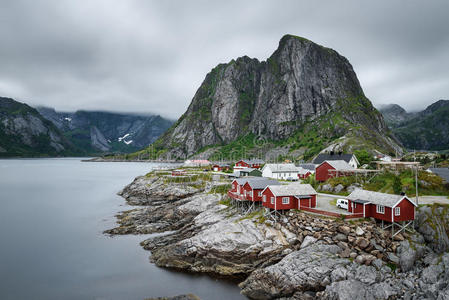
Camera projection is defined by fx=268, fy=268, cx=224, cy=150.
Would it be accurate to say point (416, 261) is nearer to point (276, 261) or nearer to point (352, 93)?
point (276, 261)

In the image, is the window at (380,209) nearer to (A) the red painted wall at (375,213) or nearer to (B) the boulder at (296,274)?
(A) the red painted wall at (375,213)

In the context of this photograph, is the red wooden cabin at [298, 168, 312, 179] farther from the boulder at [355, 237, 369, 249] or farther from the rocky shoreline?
the boulder at [355, 237, 369, 249]

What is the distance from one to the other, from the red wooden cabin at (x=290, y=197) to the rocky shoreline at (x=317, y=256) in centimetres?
168

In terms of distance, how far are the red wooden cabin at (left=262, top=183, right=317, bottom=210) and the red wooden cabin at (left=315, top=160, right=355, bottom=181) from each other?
62.4ft

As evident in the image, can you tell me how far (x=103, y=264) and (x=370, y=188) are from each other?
4229 centimetres

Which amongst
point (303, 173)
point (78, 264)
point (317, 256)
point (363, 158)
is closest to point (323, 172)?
point (303, 173)

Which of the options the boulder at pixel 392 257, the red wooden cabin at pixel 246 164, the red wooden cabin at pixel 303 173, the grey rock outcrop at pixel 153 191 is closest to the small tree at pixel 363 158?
the red wooden cabin at pixel 303 173

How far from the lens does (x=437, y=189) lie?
134 feet

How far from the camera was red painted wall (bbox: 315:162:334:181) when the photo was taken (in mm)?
55875

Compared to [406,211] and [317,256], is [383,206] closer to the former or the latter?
[406,211]

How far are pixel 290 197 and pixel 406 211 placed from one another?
528 inches

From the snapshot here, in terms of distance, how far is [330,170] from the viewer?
55.2 metres

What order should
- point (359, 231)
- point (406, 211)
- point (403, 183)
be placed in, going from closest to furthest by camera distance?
1. point (359, 231)
2. point (406, 211)
3. point (403, 183)

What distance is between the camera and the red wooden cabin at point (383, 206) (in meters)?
29.6
